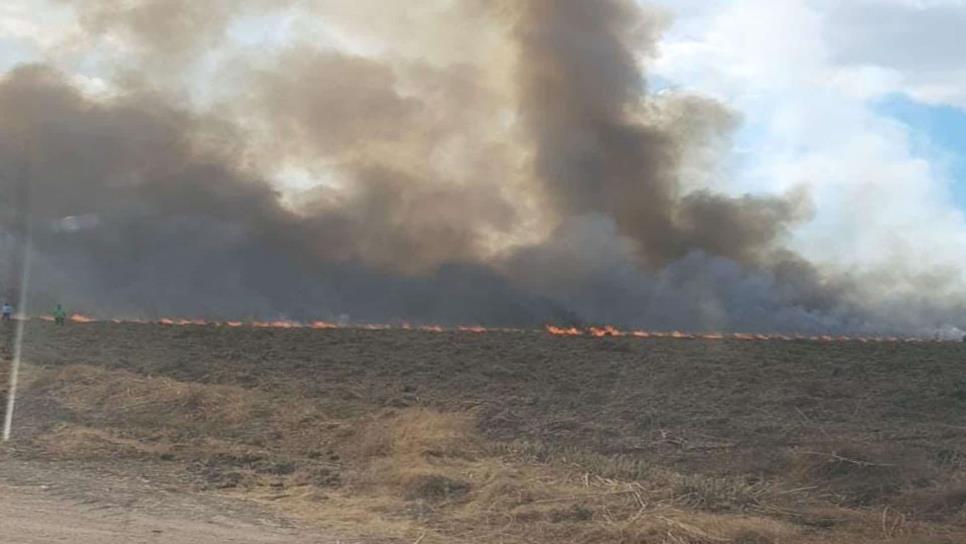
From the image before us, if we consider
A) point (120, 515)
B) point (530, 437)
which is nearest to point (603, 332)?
point (530, 437)

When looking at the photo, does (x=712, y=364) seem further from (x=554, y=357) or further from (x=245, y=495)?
(x=245, y=495)

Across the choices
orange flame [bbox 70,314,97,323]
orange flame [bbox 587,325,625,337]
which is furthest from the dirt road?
orange flame [bbox 70,314,97,323]

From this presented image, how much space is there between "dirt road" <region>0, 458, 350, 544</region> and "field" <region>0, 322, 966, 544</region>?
414 millimetres

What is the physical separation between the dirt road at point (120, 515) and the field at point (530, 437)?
0.41m

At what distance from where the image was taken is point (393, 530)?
867 centimetres

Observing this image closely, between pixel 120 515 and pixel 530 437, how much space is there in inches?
224

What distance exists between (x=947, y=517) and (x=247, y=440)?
8.08 meters

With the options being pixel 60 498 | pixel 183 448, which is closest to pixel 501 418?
pixel 183 448

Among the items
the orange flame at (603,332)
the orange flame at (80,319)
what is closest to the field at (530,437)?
the orange flame at (603,332)

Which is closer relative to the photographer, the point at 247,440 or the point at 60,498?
the point at 60,498

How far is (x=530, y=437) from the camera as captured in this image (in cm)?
1310

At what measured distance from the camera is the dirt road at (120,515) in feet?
26.1

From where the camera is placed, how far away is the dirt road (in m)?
7.96

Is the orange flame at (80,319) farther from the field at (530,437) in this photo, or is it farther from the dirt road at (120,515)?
the dirt road at (120,515)
